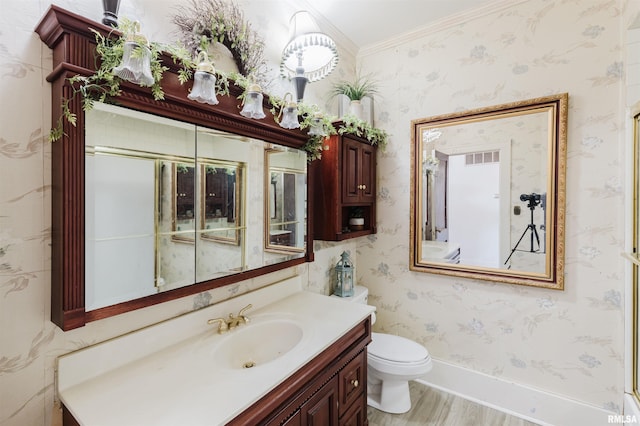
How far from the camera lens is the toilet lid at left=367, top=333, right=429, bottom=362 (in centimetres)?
188

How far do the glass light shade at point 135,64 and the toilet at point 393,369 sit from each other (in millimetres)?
1793

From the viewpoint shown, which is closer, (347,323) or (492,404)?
(347,323)

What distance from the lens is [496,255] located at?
2016 mm

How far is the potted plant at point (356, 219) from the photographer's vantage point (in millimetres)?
2279

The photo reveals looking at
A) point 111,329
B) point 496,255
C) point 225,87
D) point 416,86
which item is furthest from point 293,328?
point 416,86

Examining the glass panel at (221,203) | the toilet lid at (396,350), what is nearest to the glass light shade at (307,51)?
the glass panel at (221,203)

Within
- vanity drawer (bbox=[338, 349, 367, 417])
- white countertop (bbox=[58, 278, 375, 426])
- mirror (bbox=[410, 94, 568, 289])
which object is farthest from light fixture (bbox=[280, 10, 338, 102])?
vanity drawer (bbox=[338, 349, 367, 417])

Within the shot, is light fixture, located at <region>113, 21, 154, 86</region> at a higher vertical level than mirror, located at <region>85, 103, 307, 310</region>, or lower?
higher

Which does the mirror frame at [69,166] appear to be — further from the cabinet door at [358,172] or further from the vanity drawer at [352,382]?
the cabinet door at [358,172]

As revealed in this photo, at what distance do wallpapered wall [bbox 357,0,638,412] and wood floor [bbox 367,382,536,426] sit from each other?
0.25 meters

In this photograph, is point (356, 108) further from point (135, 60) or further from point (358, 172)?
point (135, 60)

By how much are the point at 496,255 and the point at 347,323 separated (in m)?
1.28

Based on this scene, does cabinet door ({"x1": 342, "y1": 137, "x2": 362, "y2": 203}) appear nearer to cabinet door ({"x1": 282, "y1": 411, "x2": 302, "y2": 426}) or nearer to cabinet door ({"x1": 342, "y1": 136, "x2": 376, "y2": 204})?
cabinet door ({"x1": 342, "y1": 136, "x2": 376, "y2": 204})

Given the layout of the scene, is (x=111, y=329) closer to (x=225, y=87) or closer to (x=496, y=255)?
(x=225, y=87)
